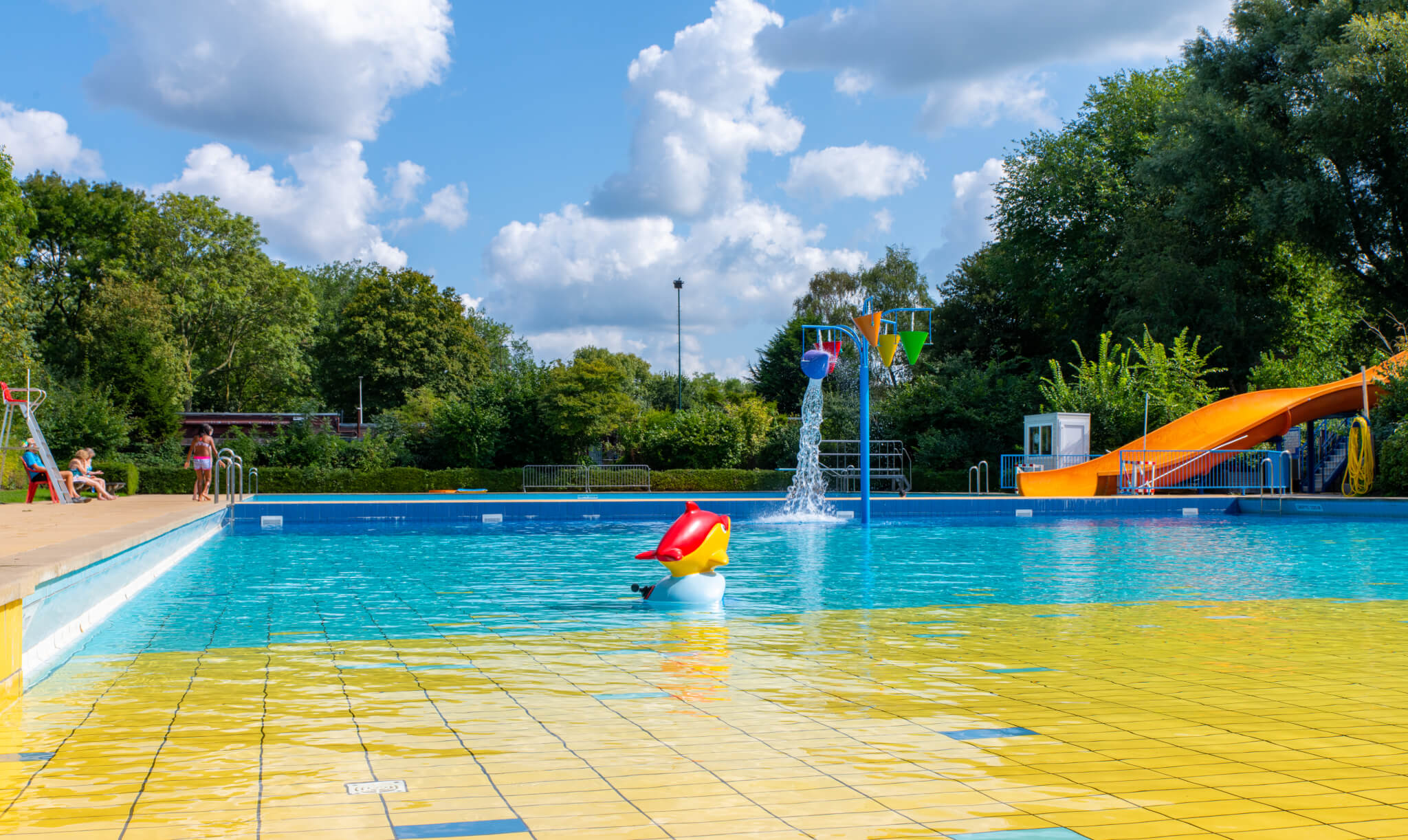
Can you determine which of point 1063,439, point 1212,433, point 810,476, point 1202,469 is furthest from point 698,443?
point 1212,433

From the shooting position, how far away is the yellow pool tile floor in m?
3.15

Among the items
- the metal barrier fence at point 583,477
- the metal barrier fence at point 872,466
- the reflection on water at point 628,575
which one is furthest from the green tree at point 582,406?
the reflection on water at point 628,575

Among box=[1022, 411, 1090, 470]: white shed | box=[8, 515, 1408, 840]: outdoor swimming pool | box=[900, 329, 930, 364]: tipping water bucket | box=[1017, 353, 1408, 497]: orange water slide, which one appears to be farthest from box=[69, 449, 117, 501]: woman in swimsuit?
box=[1022, 411, 1090, 470]: white shed

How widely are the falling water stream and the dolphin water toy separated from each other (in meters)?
11.7

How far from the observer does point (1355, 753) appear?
3.92 metres

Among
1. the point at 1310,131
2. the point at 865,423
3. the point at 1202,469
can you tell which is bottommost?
the point at 1202,469

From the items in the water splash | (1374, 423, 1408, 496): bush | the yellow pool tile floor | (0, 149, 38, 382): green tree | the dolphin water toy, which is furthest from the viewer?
(0, 149, 38, 382): green tree

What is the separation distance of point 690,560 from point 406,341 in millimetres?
46629

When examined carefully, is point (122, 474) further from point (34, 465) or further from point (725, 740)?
point (725, 740)

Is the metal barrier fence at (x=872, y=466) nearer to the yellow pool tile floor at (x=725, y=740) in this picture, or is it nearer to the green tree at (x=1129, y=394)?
the green tree at (x=1129, y=394)

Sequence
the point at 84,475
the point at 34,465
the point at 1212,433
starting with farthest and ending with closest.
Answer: the point at 1212,433 < the point at 84,475 < the point at 34,465

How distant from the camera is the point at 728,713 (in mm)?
4652

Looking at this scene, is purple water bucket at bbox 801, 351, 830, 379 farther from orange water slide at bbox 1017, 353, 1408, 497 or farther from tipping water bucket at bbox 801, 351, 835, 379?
orange water slide at bbox 1017, 353, 1408, 497

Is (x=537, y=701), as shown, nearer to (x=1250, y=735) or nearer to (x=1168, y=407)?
(x=1250, y=735)
